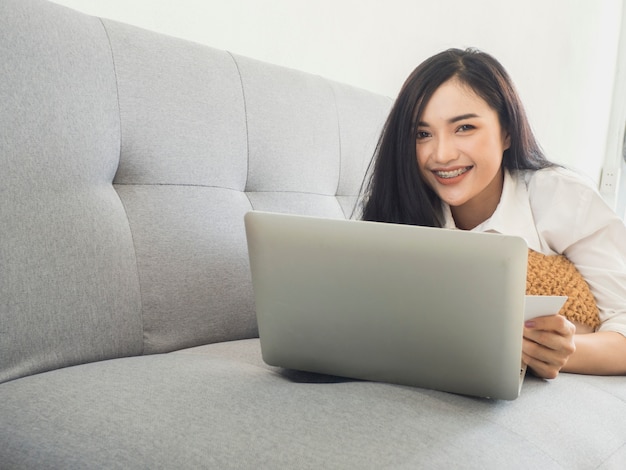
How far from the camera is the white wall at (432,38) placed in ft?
5.28

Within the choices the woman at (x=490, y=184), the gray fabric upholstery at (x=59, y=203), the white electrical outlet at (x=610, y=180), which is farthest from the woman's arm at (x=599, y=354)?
the white electrical outlet at (x=610, y=180)

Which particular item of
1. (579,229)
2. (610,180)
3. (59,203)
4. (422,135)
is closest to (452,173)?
(422,135)

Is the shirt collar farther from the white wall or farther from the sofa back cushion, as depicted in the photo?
the white wall

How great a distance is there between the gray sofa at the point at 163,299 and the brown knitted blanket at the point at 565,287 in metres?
0.13

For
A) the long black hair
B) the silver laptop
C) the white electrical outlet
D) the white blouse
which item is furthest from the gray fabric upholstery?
the white electrical outlet

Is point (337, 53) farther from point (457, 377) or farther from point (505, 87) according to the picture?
point (457, 377)

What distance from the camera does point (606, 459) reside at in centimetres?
86

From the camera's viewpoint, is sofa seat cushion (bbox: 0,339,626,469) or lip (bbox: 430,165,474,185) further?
lip (bbox: 430,165,474,185)

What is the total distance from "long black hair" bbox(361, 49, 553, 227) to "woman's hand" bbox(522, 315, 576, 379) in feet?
1.59

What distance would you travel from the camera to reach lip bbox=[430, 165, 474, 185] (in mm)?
1317

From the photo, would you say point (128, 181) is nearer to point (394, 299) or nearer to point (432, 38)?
point (394, 299)

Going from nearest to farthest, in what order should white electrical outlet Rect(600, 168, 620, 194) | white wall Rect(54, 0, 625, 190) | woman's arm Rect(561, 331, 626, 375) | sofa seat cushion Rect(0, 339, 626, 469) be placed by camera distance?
sofa seat cushion Rect(0, 339, 626, 469), woman's arm Rect(561, 331, 626, 375), white wall Rect(54, 0, 625, 190), white electrical outlet Rect(600, 168, 620, 194)

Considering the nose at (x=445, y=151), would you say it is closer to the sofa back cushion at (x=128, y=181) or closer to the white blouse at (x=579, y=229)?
the white blouse at (x=579, y=229)

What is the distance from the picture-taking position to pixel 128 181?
1131 millimetres
